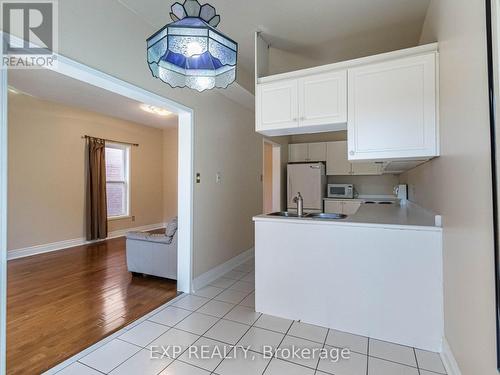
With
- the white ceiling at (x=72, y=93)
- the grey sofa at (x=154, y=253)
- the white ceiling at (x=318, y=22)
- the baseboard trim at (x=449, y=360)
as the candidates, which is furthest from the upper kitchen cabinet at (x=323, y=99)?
the white ceiling at (x=72, y=93)

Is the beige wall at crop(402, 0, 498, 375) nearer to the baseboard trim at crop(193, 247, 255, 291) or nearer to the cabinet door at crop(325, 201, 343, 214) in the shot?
the baseboard trim at crop(193, 247, 255, 291)

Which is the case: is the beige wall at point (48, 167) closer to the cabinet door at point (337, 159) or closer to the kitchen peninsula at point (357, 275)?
the kitchen peninsula at point (357, 275)

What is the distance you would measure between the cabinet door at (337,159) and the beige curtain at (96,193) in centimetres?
483

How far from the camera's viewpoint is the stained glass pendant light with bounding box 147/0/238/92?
1.26 m

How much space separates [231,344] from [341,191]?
14.1 feet

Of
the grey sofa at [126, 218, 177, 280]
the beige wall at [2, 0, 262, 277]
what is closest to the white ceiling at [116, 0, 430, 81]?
the beige wall at [2, 0, 262, 277]

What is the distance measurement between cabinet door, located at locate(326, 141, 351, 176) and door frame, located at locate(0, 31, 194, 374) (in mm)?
3671

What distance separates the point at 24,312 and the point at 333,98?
3.43m

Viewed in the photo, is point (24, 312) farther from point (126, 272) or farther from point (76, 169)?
point (76, 169)

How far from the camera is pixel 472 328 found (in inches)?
50.1

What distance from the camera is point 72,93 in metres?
3.99

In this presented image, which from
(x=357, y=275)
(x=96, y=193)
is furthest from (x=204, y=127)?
(x=96, y=193)

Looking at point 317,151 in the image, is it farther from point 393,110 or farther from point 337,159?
point 393,110

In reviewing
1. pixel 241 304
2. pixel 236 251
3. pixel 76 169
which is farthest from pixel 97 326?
pixel 76 169
